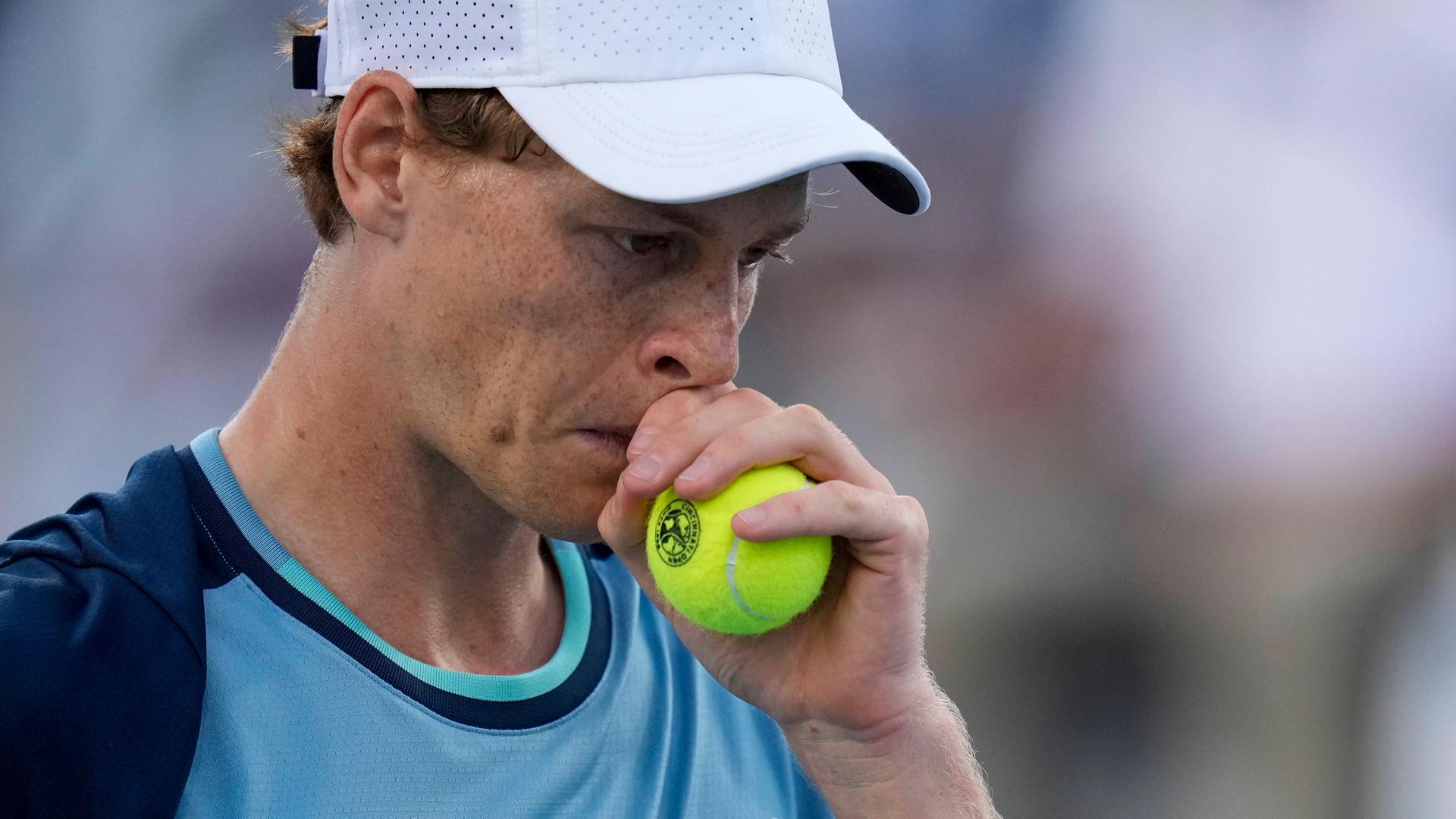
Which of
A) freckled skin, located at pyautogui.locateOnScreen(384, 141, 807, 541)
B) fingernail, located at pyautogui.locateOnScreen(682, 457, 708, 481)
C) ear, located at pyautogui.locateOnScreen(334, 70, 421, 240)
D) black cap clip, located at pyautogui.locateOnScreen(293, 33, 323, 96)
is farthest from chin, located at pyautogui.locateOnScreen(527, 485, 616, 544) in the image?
black cap clip, located at pyautogui.locateOnScreen(293, 33, 323, 96)

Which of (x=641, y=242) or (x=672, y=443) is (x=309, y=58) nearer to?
(x=641, y=242)

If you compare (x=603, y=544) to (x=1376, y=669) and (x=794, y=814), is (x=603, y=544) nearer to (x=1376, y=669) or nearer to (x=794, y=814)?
(x=794, y=814)

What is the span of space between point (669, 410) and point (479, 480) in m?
0.32

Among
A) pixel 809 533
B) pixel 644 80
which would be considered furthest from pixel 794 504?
pixel 644 80

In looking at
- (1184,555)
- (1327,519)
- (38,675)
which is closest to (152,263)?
(38,675)

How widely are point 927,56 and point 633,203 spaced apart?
366 centimetres

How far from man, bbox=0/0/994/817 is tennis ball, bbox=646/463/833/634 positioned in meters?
0.04

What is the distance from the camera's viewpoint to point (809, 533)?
1.65m

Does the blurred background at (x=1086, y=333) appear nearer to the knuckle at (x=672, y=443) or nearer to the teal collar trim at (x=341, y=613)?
the teal collar trim at (x=341, y=613)

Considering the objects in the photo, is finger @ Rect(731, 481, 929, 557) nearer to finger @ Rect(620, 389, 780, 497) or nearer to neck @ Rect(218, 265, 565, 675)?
finger @ Rect(620, 389, 780, 497)

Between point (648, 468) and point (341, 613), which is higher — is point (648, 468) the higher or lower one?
the higher one

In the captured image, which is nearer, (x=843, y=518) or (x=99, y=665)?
(x=99, y=665)

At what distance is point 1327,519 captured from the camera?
14.7ft

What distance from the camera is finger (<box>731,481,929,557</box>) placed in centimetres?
160
